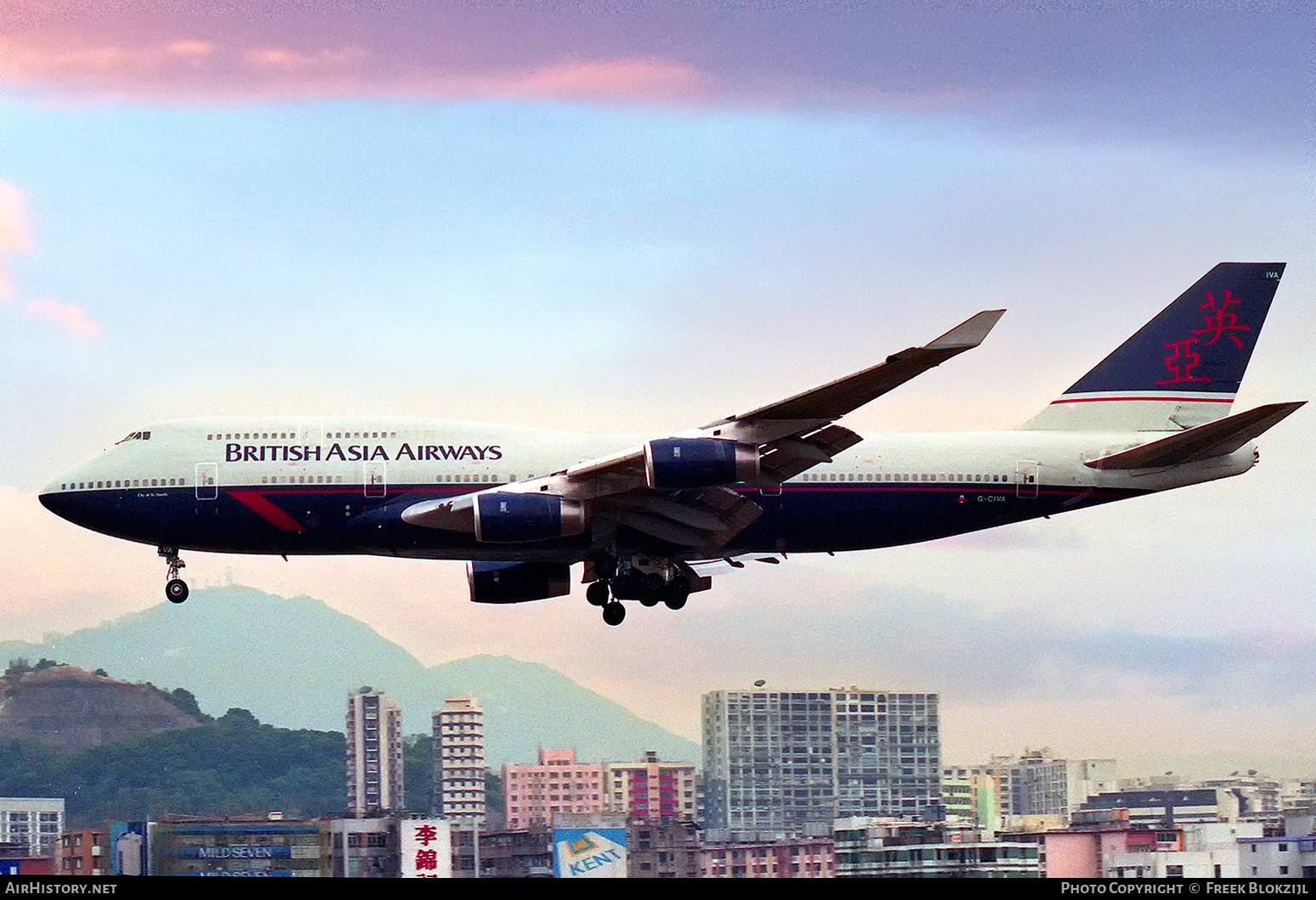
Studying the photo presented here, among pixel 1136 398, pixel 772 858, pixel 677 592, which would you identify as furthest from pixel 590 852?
pixel 1136 398

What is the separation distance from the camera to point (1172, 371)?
49719 mm

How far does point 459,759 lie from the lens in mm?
70250

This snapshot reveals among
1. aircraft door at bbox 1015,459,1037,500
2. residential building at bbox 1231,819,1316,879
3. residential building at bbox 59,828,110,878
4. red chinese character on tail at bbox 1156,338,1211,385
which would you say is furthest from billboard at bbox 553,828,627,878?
red chinese character on tail at bbox 1156,338,1211,385

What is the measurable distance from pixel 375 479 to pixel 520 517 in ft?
15.3

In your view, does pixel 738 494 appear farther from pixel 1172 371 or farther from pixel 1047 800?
pixel 1047 800

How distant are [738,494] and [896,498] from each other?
413 cm

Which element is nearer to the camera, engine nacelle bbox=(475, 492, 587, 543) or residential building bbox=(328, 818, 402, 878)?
engine nacelle bbox=(475, 492, 587, 543)

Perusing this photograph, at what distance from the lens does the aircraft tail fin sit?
159 feet

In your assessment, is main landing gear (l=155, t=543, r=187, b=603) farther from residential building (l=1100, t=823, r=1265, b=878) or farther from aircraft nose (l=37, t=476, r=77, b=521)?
residential building (l=1100, t=823, r=1265, b=878)

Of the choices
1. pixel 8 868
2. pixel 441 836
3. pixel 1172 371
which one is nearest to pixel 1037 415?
pixel 1172 371

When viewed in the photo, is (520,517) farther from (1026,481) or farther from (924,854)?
(924,854)

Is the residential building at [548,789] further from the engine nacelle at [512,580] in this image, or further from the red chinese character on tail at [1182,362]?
the red chinese character on tail at [1182,362]

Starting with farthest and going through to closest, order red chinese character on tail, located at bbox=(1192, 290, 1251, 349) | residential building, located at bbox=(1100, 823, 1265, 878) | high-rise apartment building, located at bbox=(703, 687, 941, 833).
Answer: high-rise apartment building, located at bbox=(703, 687, 941, 833) < residential building, located at bbox=(1100, 823, 1265, 878) < red chinese character on tail, located at bbox=(1192, 290, 1251, 349)

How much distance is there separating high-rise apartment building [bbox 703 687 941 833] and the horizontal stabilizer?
18.3m
